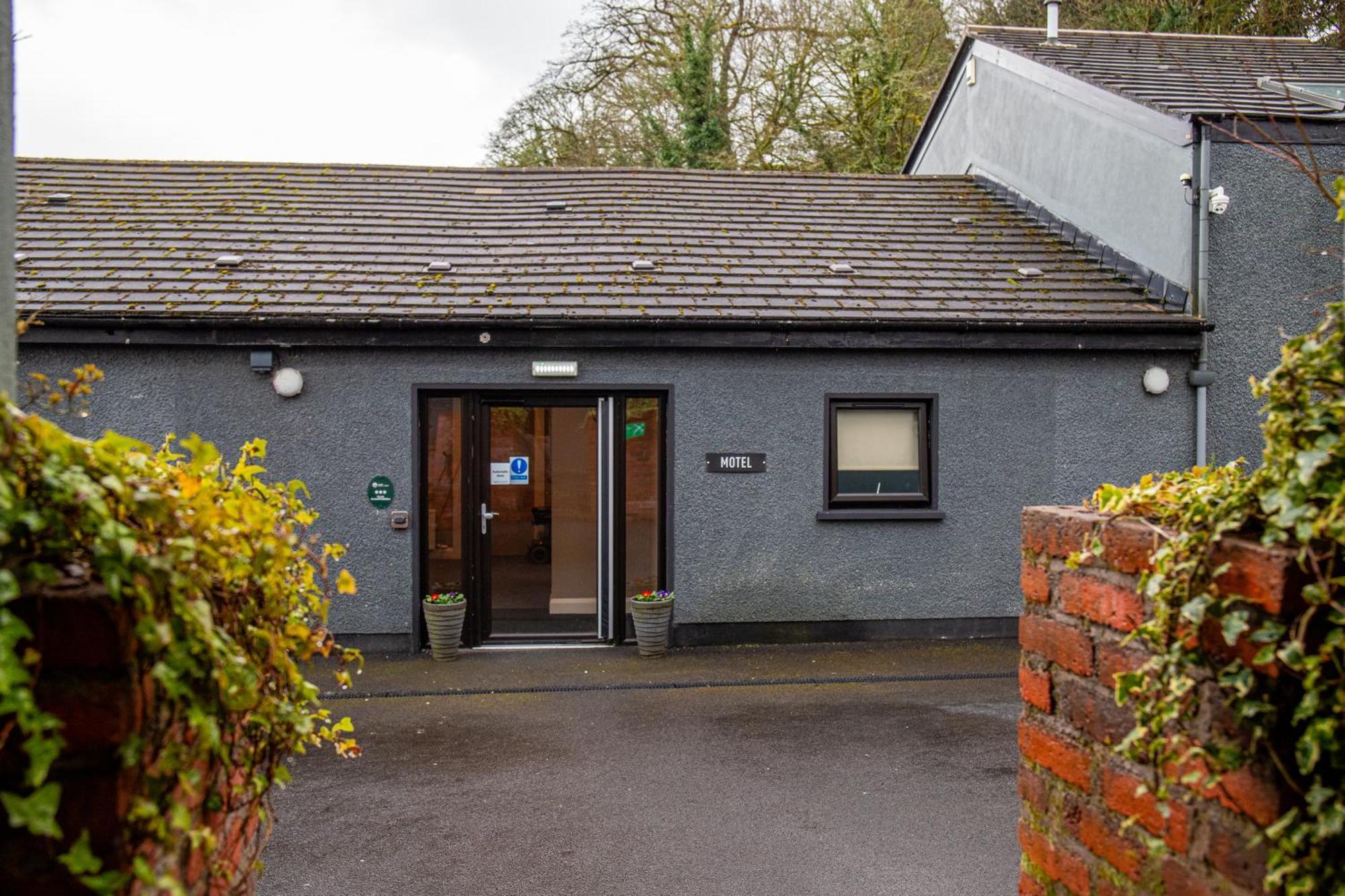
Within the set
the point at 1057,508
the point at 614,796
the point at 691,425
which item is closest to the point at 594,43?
the point at 691,425

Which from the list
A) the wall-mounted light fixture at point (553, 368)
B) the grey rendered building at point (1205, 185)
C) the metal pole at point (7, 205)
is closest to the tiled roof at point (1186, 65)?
the grey rendered building at point (1205, 185)

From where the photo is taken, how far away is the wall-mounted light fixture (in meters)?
8.78

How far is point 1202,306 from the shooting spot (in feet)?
30.3

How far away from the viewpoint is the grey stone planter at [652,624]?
846 centimetres

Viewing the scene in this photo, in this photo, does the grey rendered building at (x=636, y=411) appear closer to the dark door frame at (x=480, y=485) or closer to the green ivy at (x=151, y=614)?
the dark door frame at (x=480, y=485)

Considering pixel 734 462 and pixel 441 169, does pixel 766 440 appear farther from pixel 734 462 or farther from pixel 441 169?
pixel 441 169

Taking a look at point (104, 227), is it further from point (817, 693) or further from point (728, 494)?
point (817, 693)

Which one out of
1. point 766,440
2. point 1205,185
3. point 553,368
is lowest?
point 766,440

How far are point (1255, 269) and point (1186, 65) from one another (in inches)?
173

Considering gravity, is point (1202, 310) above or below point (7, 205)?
above

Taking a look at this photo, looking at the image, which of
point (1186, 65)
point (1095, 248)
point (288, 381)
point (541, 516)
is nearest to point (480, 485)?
point (541, 516)

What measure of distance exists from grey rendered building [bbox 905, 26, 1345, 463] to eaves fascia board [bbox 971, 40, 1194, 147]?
0.02 m

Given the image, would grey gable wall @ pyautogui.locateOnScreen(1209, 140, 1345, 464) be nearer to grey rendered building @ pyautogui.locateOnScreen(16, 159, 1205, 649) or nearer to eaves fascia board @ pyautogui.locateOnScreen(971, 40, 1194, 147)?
grey rendered building @ pyautogui.locateOnScreen(16, 159, 1205, 649)

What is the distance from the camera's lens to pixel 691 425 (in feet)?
29.3
